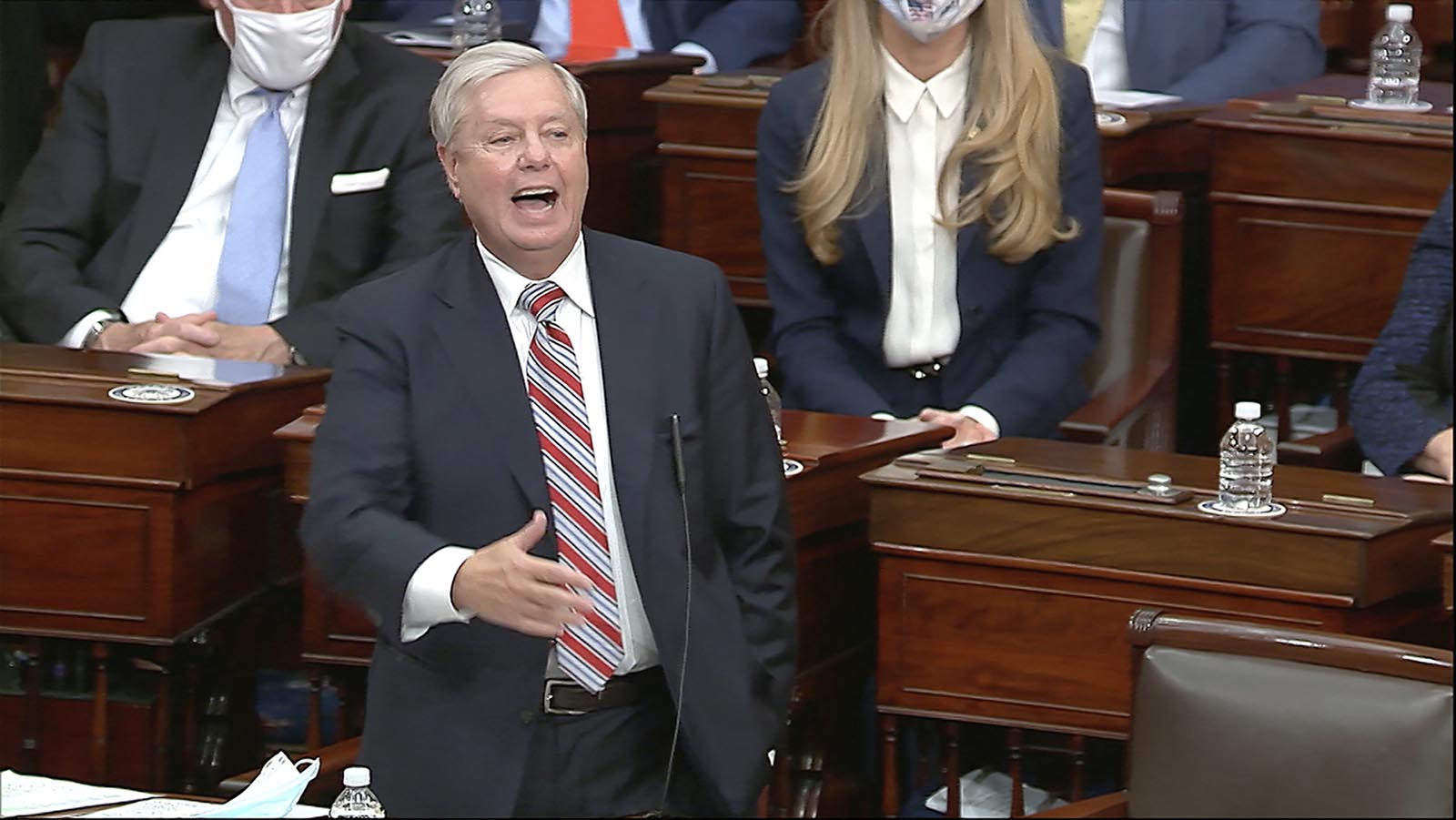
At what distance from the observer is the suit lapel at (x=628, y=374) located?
2.46 m

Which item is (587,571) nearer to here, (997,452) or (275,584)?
(997,452)

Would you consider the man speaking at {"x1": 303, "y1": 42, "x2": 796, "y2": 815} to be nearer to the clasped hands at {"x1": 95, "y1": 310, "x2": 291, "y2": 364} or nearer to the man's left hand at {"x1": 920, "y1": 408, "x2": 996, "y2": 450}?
the man's left hand at {"x1": 920, "y1": 408, "x2": 996, "y2": 450}

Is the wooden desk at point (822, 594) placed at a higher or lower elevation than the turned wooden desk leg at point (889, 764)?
higher

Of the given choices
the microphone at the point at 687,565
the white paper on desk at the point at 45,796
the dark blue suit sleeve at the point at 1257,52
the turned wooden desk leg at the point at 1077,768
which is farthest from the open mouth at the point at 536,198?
the dark blue suit sleeve at the point at 1257,52

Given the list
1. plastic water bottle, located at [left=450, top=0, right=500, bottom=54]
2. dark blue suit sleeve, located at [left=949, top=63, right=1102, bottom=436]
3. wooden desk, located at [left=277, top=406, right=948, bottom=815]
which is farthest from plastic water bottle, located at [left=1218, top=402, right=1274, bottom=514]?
plastic water bottle, located at [left=450, top=0, right=500, bottom=54]

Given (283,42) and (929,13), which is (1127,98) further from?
(283,42)

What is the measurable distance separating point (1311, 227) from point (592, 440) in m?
1.76

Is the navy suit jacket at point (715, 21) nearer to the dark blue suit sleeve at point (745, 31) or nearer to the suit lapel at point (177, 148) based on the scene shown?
the dark blue suit sleeve at point (745, 31)

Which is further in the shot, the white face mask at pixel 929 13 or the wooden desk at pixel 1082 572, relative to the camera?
the white face mask at pixel 929 13

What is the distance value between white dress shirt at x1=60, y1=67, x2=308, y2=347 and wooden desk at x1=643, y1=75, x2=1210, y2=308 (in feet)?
2.31

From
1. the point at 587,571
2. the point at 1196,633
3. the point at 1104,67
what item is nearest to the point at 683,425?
the point at 587,571

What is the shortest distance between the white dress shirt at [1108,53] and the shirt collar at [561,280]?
193 cm

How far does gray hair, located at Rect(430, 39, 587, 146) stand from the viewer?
2.55 metres

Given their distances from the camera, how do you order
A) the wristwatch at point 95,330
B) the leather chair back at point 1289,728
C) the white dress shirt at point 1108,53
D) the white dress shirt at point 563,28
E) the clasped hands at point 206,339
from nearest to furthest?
the leather chair back at point 1289,728 → the clasped hands at point 206,339 → the wristwatch at point 95,330 → the white dress shirt at point 1108,53 → the white dress shirt at point 563,28
